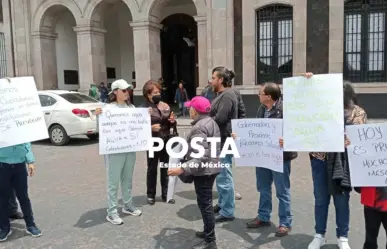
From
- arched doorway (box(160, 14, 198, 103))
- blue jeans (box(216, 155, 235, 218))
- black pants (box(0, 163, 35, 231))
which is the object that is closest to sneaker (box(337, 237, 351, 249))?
blue jeans (box(216, 155, 235, 218))

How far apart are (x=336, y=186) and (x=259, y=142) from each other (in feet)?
3.58

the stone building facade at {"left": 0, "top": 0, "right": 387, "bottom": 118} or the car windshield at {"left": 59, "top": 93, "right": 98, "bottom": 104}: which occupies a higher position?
the stone building facade at {"left": 0, "top": 0, "right": 387, "bottom": 118}

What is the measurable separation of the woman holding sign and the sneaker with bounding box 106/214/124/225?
2.40 m

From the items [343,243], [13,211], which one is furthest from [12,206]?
[343,243]

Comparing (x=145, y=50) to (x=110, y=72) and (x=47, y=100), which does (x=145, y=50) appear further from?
(x=47, y=100)

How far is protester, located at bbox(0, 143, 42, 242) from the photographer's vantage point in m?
4.33

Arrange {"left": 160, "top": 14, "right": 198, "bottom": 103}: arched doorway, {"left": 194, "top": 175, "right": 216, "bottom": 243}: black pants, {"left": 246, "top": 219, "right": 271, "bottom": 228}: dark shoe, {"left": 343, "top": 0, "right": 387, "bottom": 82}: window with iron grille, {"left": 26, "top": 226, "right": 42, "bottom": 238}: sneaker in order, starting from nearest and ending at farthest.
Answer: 1. {"left": 194, "top": 175, "right": 216, "bottom": 243}: black pants
2. {"left": 26, "top": 226, "right": 42, "bottom": 238}: sneaker
3. {"left": 246, "top": 219, "right": 271, "bottom": 228}: dark shoe
4. {"left": 343, "top": 0, "right": 387, "bottom": 82}: window with iron grille
5. {"left": 160, "top": 14, "right": 198, "bottom": 103}: arched doorway

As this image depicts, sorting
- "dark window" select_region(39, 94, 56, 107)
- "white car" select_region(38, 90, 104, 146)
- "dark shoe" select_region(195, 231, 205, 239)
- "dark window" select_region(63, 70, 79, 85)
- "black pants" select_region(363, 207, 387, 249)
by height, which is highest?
"dark window" select_region(63, 70, 79, 85)

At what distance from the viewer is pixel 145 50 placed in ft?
57.1

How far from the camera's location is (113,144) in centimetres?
488

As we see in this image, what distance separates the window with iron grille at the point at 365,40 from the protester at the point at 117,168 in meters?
12.1

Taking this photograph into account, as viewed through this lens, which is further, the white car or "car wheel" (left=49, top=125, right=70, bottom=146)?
"car wheel" (left=49, top=125, right=70, bottom=146)

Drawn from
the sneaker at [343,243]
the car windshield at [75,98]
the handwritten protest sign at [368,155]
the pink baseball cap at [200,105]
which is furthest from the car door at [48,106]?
the handwritten protest sign at [368,155]

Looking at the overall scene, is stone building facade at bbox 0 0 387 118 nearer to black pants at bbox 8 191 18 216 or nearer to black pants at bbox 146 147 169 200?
black pants at bbox 146 147 169 200
